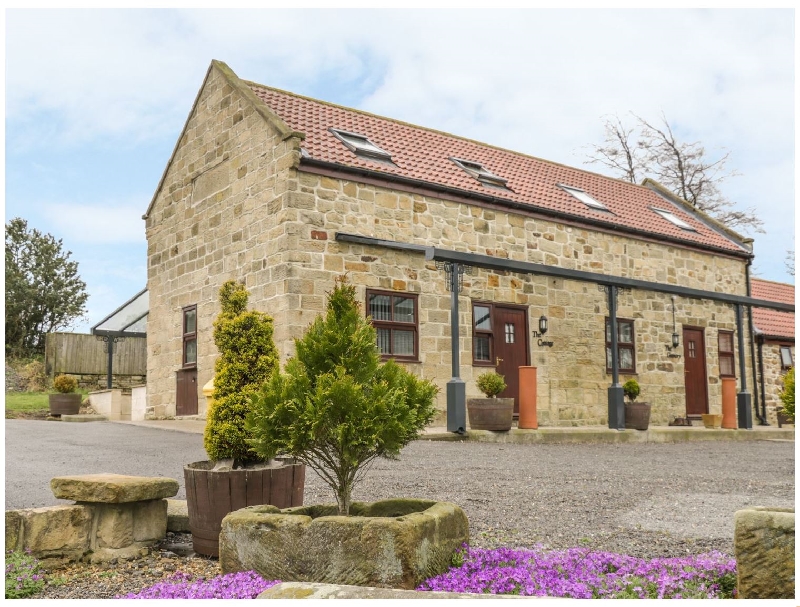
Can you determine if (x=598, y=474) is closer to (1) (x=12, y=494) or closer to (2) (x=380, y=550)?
(2) (x=380, y=550)

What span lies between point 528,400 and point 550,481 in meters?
6.34

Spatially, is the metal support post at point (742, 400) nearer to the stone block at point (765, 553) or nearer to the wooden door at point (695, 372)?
the wooden door at point (695, 372)

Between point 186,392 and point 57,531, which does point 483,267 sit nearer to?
point 186,392

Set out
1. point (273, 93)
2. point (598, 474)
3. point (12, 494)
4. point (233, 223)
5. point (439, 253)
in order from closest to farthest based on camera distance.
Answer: point (12, 494)
point (598, 474)
point (439, 253)
point (233, 223)
point (273, 93)

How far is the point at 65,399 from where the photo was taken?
18.2m

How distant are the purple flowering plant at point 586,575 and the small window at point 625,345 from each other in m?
13.5

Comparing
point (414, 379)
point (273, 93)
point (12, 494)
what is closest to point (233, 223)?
point (273, 93)

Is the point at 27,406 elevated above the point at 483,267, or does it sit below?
below

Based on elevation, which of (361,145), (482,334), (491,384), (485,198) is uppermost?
(361,145)

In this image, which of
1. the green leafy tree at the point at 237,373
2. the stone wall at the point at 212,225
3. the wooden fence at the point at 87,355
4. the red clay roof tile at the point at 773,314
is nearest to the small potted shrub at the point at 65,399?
the stone wall at the point at 212,225

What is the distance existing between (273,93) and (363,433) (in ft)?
43.4

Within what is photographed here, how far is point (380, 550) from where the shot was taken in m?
3.91

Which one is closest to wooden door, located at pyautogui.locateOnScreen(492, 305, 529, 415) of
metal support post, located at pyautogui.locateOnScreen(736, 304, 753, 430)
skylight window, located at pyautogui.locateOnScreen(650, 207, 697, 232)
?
metal support post, located at pyautogui.locateOnScreen(736, 304, 753, 430)

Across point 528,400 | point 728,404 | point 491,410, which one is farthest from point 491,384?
point 728,404
